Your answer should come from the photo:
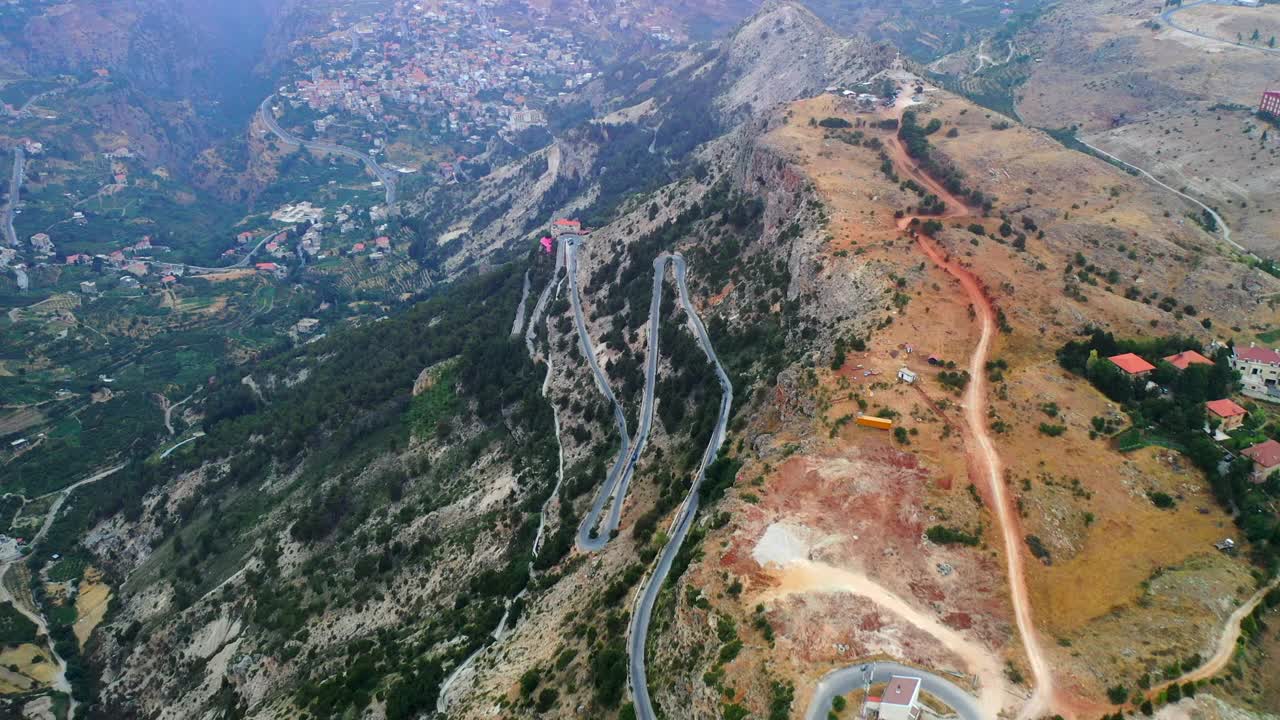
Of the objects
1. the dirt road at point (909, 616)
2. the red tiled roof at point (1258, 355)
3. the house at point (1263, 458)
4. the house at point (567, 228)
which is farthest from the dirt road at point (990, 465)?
the house at point (567, 228)

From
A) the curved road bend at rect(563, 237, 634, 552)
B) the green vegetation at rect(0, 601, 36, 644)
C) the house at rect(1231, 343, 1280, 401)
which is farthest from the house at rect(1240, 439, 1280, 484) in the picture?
the green vegetation at rect(0, 601, 36, 644)

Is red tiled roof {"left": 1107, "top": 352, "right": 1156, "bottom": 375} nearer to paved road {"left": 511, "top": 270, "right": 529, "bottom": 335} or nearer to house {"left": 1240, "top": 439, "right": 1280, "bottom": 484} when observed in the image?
house {"left": 1240, "top": 439, "right": 1280, "bottom": 484}

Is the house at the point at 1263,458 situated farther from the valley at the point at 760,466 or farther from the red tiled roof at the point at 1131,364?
the red tiled roof at the point at 1131,364

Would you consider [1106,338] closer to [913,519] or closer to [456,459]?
[913,519]

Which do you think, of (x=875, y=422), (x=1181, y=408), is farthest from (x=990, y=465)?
(x=1181, y=408)

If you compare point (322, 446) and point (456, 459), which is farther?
point (322, 446)

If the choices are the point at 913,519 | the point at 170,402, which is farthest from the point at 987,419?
the point at 170,402

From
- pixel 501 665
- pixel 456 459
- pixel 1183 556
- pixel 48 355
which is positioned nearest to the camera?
pixel 1183 556

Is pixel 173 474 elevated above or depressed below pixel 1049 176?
below
